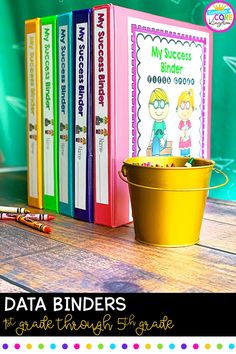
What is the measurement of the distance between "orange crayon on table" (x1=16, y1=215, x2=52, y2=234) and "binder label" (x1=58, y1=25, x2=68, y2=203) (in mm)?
107

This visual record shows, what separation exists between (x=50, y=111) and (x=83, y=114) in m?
0.11

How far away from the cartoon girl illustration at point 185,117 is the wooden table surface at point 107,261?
191 mm

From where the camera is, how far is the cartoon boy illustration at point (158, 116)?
1088mm

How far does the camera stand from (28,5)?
164 centimetres

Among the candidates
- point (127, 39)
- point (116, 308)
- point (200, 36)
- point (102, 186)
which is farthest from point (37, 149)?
point (116, 308)

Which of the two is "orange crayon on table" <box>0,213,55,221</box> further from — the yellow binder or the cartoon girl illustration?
the cartoon girl illustration

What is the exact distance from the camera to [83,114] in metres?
1.06

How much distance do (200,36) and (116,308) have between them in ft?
2.49

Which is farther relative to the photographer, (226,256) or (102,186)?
(102,186)

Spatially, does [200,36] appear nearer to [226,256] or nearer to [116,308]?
[226,256]

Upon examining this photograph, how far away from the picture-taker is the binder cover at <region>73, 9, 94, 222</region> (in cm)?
103

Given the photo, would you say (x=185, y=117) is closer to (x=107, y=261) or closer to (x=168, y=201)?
(x=168, y=201)
